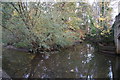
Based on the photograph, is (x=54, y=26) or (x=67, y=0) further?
(x=67, y=0)

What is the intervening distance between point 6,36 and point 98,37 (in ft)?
31.8

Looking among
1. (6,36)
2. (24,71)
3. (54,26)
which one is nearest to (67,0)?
(54,26)

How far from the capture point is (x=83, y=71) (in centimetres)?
664

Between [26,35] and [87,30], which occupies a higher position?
[87,30]

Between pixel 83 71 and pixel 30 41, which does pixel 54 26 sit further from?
pixel 83 71

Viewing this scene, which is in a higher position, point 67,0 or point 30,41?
point 67,0

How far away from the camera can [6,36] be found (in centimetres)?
816

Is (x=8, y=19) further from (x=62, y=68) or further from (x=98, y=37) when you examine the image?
(x=98, y=37)

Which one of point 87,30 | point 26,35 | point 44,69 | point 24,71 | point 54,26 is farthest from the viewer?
point 87,30

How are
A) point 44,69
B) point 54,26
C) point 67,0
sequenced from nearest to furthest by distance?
1. point 44,69
2. point 54,26
3. point 67,0

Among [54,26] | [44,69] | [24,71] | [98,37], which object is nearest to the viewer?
[24,71]

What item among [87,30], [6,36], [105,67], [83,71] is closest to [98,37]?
[87,30]

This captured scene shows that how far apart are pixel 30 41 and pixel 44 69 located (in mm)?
2060

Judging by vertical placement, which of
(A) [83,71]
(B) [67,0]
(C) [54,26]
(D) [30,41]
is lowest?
(A) [83,71]
